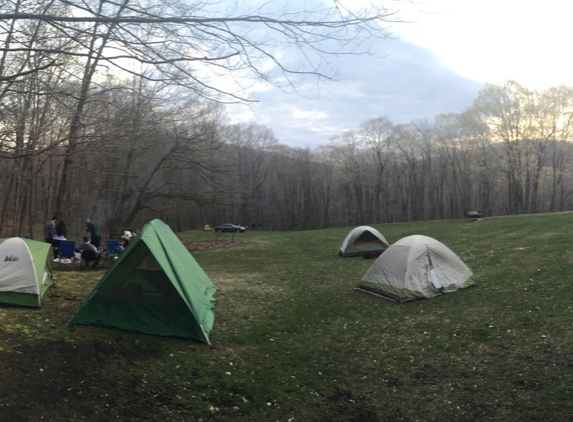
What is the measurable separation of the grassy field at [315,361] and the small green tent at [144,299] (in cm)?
26

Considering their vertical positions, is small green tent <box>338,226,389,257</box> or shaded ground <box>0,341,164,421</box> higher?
small green tent <box>338,226,389,257</box>

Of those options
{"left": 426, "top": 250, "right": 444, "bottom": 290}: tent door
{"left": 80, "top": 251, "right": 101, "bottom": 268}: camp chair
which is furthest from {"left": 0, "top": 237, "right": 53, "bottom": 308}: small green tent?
{"left": 426, "top": 250, "right": 444, "bottom": 290}: tent door

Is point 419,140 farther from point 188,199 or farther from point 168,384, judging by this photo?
point 168,384

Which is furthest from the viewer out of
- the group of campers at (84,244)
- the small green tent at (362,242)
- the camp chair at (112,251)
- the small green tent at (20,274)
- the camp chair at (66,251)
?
the small green tent at (362,242)

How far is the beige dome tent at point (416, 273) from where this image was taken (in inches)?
408

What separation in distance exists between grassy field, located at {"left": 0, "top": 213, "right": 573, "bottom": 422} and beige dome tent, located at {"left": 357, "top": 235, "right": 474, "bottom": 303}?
375 millimetres

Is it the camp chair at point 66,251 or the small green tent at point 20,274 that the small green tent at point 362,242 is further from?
the small green tent at point 20,274

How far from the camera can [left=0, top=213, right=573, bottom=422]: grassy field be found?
5219 mm

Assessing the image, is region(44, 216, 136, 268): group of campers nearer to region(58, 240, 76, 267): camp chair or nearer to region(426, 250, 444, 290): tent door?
region(58, 240, 76, 267): camp chair

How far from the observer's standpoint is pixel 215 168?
23.4 metres

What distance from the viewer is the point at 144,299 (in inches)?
291

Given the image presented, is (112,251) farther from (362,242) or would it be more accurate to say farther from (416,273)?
(416,273)

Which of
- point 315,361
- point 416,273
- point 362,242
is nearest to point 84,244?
point 315,361

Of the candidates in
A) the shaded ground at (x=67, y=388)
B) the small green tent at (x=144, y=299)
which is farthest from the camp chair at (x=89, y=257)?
the shaded ground at (x=67, y=388)
